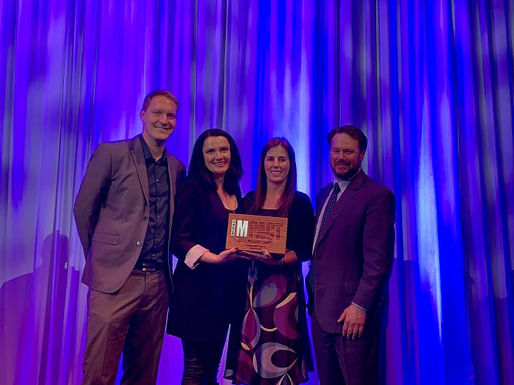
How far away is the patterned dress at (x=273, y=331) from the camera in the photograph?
2.15m

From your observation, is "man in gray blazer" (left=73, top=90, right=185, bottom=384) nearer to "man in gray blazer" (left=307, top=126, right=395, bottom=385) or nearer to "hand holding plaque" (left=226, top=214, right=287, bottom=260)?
"hand holding plaque" (left=226, top=214, right=287, bottom=260)

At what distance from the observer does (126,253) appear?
222cm

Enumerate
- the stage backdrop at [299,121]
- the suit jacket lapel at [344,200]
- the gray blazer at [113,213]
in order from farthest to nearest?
the stage backdrop at [299,121]
the gray blazer at [113,213]
the suit jacket lapel at [344,200]

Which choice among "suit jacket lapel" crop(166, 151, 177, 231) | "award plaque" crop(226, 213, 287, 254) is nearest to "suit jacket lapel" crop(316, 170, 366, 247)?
"award plaque" crop(226, 213, 287, 254)

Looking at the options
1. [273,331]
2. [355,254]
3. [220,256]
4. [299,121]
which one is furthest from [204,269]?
[299,121]

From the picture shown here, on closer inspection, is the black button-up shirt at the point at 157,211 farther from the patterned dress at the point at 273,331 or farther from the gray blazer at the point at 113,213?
the patterned dress at the point at 273,331

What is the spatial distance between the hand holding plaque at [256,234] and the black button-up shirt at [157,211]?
323mm

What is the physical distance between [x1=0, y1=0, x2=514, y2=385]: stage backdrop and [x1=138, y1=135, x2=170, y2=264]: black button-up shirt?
0.75 metres

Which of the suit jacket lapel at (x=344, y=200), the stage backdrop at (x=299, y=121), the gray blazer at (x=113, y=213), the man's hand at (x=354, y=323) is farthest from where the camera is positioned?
the stage backdrop at (x=299, y=121)

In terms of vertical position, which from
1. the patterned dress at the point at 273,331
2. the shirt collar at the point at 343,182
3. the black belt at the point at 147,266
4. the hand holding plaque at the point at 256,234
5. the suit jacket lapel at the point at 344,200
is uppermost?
the shirt collar at the point at 343,182

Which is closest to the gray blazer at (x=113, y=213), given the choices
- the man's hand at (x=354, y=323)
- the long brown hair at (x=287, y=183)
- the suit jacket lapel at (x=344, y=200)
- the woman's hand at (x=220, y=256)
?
the woman's hand at (x=220, y=256)

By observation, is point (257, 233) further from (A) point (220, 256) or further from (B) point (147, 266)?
(B) point (147, 266)

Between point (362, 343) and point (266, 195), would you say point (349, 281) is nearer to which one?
point (362, 343)

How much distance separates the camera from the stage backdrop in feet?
9.50
